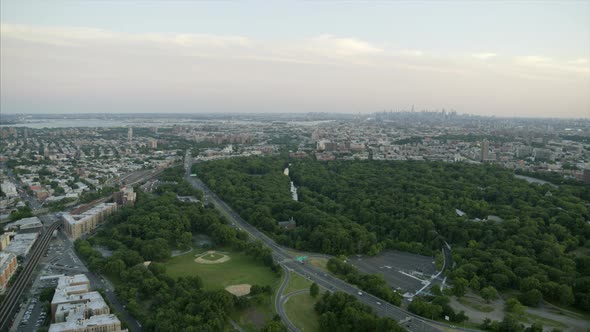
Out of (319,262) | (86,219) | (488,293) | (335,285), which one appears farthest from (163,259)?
(488,293)

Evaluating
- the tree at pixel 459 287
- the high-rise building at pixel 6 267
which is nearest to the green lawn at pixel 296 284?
the tree at pixel 459 287

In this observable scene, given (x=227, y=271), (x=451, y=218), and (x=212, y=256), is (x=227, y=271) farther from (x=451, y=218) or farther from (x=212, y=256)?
(x=451, y=218)

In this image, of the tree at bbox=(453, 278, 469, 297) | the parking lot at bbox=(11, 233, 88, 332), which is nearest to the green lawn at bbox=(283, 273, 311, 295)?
the tree at bbox=(453, 278, 469, 297)

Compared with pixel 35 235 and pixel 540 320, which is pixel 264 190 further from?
pixel 540 320

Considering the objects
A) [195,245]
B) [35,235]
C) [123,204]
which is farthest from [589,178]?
[35,235]

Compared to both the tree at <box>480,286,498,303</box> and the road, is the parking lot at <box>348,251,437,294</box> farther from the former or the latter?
the tree at <box>480,286,498,303</box>
